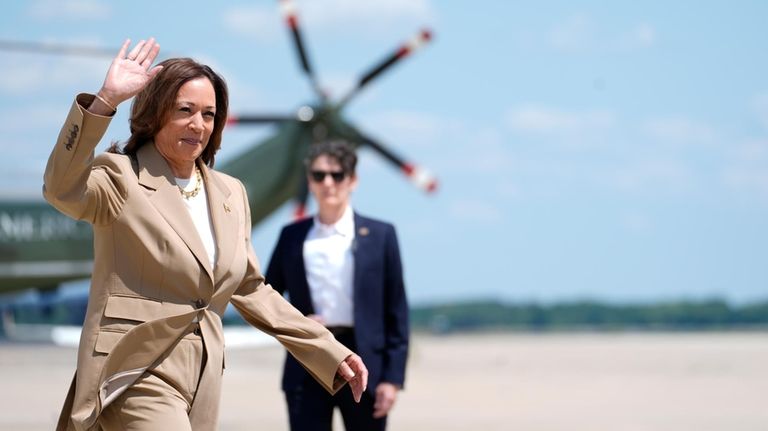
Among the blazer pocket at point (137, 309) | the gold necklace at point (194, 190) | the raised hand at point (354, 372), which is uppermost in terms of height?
the gold necklace at point (194, 190)

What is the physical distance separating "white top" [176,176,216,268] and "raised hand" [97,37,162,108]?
41 cm

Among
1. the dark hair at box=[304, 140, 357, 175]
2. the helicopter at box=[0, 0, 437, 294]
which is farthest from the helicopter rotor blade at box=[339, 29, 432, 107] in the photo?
the dark hair at box=[304, 140, 357, 175]

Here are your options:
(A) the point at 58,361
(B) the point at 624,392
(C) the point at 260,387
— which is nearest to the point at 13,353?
(A) the point at 58,361

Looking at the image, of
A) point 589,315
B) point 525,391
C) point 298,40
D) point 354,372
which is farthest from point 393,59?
point 589,315

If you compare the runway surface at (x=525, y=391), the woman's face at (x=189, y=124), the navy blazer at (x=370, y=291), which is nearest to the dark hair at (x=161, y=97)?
the woman's face at (x=189, y=124)

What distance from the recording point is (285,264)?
18.2 feet

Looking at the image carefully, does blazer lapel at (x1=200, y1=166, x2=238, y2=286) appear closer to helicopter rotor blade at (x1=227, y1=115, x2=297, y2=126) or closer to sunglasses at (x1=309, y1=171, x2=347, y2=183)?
sunglasses at (x1=309, y1=171, x2=347, y2=183)

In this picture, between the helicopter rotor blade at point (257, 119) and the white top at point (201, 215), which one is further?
the helicopter rotor blade at point (257, 119)

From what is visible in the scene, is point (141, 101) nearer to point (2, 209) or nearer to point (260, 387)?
point (260, 387)

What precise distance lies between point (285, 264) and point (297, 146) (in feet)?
64.4

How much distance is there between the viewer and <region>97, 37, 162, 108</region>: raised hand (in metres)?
3.08

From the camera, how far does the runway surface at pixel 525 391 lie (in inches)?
411

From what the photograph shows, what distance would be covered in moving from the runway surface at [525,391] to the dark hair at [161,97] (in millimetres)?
6466

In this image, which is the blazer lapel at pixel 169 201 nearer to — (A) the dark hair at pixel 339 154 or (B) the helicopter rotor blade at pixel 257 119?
(A) the dark hair at pixel 339 154
